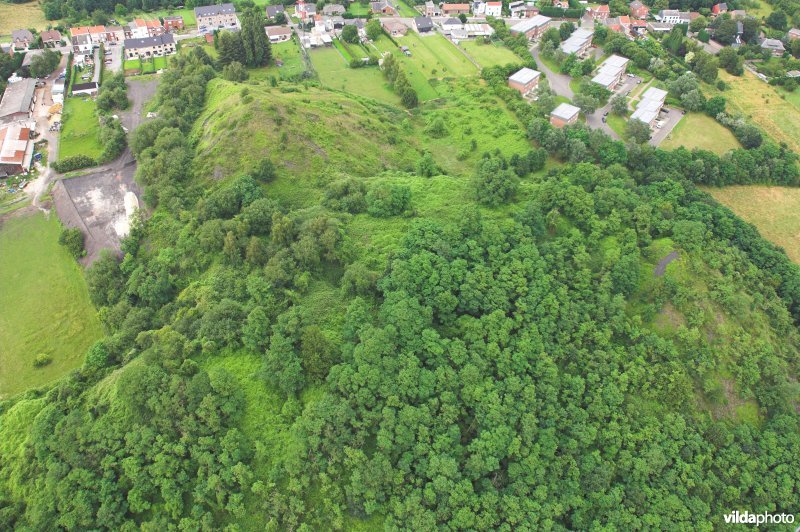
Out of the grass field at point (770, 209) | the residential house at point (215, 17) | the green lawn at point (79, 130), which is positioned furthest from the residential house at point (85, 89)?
the grass field at point (770, 209)

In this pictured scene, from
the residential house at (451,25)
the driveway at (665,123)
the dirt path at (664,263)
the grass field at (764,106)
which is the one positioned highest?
the residential house at (451,25)

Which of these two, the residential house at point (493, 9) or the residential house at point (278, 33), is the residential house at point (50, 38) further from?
the residential house at point (493, 9)

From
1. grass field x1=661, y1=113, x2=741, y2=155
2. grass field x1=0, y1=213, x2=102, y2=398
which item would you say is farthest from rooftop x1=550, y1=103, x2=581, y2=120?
grass field x1=0, y1=213, x2=102, y2=398

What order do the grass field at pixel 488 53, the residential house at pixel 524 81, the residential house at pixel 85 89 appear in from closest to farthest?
the residential house at pixel 85 89
the residential house at pixel 524 81
the grass field at pixel 488 53

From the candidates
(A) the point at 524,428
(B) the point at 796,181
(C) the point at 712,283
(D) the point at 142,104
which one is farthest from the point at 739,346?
(D) the point at 142,104

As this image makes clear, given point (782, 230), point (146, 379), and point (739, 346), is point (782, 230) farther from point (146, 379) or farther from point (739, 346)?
point (146, 379)

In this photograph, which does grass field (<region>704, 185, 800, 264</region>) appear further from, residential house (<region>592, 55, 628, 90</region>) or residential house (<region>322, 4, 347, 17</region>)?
residential house (<region>322, 4, 347, 17</region>)
